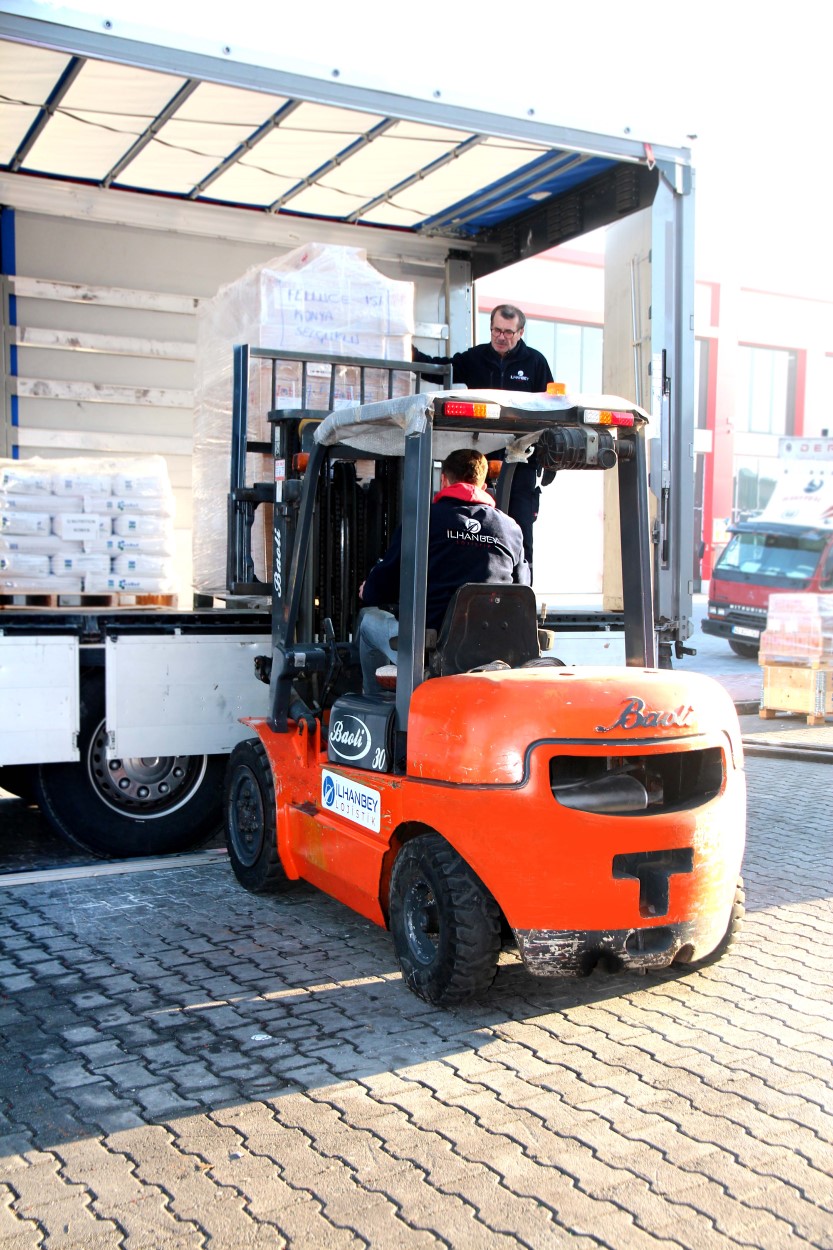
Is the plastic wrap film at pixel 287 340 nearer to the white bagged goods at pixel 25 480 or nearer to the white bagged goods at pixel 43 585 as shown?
the white bagged goods at pixel 43 585

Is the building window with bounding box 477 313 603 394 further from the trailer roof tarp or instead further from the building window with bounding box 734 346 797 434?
the trailer roof tarp

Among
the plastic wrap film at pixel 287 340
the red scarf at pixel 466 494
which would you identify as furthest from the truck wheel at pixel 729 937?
the plastic wrap film at pixel 287 340

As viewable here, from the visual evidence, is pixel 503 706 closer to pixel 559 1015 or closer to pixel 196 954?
pixel 559 1015

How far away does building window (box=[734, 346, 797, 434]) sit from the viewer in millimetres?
36969

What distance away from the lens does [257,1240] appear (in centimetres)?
276

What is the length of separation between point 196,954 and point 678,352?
12.9 feet

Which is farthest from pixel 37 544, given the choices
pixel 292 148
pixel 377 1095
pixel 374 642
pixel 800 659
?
pixel 800 659

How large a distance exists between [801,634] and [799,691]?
1.79ft

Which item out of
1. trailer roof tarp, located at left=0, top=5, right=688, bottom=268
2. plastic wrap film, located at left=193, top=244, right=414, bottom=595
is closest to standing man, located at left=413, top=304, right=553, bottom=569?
plastic wrap film, located at left=193, top=244, right=414, bottom=595

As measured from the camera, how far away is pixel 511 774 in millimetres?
3811

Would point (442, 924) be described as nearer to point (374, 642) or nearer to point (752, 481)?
point (374, 642)

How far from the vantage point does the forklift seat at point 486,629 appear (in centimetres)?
415

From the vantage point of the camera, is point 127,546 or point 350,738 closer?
point 350,738

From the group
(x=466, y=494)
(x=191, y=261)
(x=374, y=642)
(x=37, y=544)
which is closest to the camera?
(x=466, y=494)
